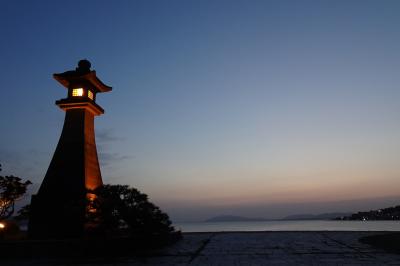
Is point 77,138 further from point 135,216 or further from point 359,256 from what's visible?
point 359,256

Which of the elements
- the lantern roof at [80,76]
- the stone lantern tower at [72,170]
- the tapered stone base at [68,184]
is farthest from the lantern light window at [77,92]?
the tapered stone base at [68,184]

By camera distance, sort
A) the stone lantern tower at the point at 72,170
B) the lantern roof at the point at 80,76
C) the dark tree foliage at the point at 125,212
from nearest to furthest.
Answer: the dark tree foliage at the point at 125,212, the stone lantern tower at the point at 72,170, the lantern roof at the point at 80,76

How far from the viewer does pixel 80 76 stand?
24.4m

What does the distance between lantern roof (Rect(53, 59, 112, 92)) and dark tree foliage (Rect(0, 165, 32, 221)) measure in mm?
8067

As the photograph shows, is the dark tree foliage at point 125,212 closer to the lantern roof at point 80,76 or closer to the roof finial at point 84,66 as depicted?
the lantern roof at point 80,76

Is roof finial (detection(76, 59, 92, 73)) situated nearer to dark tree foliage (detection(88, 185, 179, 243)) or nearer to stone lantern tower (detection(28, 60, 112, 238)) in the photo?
stone lantern tower (detection(28, 60, 112, 238))

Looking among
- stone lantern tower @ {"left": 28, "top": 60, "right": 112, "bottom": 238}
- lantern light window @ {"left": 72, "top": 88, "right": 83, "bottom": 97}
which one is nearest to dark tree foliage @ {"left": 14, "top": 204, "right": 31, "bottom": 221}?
stone lantern tower @ {"left": 28, "top": 60, "right": 112, "bottom": 238}

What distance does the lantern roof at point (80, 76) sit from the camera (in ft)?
80.1

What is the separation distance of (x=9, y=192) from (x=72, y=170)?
324 inches

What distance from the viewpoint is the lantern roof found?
24422 millimetres

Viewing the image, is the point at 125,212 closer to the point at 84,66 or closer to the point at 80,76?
the point at 80,76

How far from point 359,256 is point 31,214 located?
16.1 metres

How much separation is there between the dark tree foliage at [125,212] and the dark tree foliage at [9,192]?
10808 mm

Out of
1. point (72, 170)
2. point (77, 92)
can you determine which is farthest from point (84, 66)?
point (72, 170)
